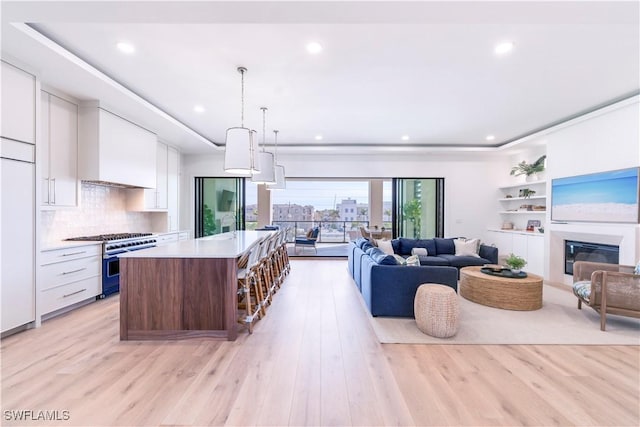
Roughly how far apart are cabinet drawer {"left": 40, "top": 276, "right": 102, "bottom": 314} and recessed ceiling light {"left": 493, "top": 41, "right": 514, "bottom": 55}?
5507mm

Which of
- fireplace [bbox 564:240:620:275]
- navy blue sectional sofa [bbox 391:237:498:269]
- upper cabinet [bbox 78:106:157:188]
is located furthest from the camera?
navy blue sectional sofa [bbox 391:237:498:269]

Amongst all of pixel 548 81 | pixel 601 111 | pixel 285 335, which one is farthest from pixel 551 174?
pixel 285 335

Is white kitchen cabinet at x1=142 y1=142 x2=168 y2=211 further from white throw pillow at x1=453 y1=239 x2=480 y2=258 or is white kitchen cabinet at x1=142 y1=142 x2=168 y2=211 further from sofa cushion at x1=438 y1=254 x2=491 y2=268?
white throw pillow at x1=453 y1=239 x2=480 y2=258

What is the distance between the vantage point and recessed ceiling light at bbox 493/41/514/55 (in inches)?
104

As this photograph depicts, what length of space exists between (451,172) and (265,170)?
16.7 ft

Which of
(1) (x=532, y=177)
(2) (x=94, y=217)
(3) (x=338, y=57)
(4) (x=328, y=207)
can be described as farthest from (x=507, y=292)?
(4) (x=328, y=207)

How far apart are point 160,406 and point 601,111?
21.3 feet

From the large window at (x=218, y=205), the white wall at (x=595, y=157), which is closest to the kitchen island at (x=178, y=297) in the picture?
the large window at (x=218, y=205)

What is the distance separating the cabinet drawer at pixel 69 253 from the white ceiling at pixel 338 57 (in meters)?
2.03

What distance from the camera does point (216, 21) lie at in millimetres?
2051

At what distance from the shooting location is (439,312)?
9.45 feet

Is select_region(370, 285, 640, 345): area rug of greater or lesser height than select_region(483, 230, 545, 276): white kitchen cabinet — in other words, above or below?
below

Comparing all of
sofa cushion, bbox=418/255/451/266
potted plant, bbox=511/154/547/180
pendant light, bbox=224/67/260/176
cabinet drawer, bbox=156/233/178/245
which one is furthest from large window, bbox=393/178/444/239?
cabinet drawer, bbox=156/233/178/245

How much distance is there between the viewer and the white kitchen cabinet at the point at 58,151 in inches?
136
